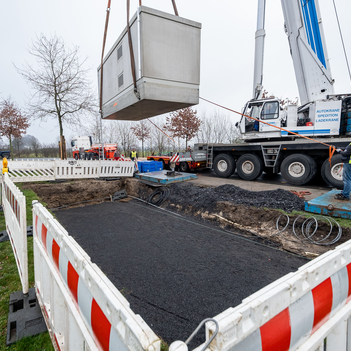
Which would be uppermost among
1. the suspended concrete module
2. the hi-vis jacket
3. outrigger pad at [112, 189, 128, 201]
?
the suspended concrete module

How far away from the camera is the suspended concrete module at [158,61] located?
2.89 metres

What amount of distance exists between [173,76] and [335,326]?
124 inches

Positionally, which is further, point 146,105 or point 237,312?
point 146,105

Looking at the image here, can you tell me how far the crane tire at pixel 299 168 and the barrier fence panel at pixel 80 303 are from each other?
8.70 meters

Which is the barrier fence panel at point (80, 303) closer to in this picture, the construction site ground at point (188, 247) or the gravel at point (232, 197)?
the construction site ground at point (188, 247)

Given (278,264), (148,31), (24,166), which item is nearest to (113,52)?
(148,31)

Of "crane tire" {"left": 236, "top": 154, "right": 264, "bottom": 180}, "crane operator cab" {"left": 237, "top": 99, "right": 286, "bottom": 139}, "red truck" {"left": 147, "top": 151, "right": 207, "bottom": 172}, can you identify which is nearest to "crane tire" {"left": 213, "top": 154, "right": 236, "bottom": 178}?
"crane tire" {"left": 236, "top": 154, "right": 264, "bottom": 180}

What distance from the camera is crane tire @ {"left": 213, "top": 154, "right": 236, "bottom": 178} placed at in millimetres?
10586

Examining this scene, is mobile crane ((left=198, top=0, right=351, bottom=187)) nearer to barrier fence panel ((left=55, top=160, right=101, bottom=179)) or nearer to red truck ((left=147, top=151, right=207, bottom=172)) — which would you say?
red truck ((left=147, top=151, right=207, bottom=172))

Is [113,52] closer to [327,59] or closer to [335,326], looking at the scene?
[335,326]

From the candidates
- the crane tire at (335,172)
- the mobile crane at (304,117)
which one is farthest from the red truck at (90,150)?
the crane tire at (335,172)

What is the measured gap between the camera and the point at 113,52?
3.83 metres

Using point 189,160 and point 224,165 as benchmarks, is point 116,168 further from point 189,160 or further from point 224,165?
point 224,165

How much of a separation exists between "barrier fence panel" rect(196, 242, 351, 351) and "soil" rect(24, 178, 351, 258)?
320 centimetres
